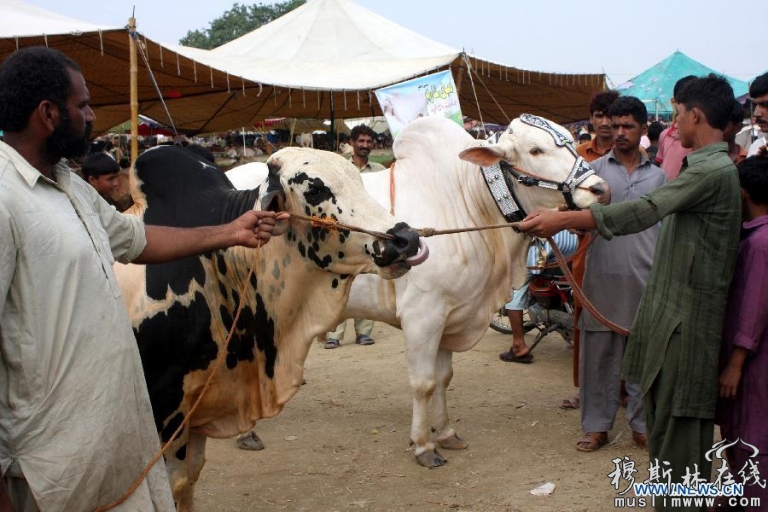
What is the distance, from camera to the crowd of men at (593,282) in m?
1.79

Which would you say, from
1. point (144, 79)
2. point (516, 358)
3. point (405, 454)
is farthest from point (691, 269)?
point (144, 79)

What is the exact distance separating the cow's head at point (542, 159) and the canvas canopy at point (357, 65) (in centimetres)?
550

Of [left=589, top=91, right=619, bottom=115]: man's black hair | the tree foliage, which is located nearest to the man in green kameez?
[left=589, top=91, right=619, bottom=115]: man's black hair

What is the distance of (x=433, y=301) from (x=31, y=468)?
2.89m

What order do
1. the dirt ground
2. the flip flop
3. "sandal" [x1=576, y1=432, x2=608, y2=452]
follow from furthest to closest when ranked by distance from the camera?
the flip flop, "sandal" [x1=576, y1=432, x2=608, y2=452], the dirt ground

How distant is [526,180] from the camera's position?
14.3 ft

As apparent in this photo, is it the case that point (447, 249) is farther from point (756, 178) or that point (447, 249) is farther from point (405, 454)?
point (756, 178)

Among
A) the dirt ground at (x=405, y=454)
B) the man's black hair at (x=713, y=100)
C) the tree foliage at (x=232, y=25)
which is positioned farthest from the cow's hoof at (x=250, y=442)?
the tree foliage at (x=232, y=25)

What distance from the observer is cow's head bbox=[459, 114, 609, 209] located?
4.19 metres

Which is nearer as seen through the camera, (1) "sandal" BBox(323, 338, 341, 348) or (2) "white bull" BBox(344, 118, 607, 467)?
(2) "white bull" BBox(344, 118, 607, 467)

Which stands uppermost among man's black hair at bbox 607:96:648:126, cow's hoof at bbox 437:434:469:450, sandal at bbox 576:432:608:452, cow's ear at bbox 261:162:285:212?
man's black hair at bbox 607:96:648:126

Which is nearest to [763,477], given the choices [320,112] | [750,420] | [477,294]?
[750,420]

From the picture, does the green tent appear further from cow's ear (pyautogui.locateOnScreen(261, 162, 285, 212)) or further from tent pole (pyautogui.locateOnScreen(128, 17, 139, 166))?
cow's ear (pyautogui.locateOnScreen(261, 162, 285, 212))

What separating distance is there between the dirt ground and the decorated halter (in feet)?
5.21
